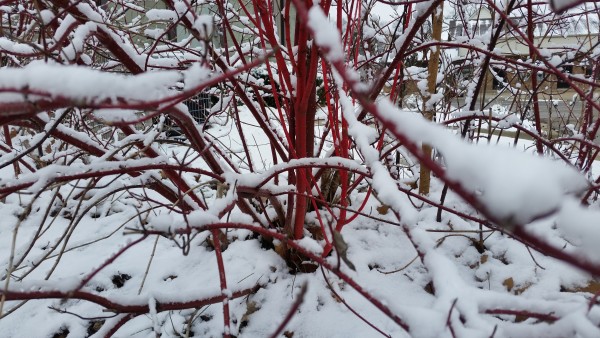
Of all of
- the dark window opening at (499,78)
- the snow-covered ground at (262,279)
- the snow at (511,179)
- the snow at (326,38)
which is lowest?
the snow-covered ground at (262,279)

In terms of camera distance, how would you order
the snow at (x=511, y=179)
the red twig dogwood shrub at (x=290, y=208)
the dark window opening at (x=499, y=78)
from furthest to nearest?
the dark window opening at (x=499, y=78), the red twig dogwood shrub at (x=290, y=208), the snow at (x=511, y=179)

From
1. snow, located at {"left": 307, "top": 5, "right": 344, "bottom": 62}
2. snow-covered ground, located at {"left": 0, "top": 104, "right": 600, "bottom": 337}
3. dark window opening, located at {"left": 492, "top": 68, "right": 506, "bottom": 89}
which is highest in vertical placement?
dark window opening, located at {"left": 492, "top": 68, "right": 506, "bottom": 89}

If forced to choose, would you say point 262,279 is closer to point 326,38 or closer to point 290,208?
point 290,208

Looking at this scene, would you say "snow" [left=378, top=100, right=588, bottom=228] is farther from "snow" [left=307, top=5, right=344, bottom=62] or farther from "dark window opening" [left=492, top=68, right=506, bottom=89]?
"dark window opening" [left=492, top=68, right=506, bottom=89]

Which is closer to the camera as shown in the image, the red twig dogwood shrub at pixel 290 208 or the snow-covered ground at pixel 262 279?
the red twig dogwood shrub at pixel 290 208

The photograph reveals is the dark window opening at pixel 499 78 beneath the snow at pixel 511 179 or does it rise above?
above

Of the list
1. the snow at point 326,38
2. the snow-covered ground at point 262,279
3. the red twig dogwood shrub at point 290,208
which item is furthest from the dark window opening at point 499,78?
the snow at point 326,38

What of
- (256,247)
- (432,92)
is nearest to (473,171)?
(256,247)

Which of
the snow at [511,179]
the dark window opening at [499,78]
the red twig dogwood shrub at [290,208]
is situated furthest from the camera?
the dark window opening at [499,78]

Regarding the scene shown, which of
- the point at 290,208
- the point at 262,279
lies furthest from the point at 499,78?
the point at 262,279

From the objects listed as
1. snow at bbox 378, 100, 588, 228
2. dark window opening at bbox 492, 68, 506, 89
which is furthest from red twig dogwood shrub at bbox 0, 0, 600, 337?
dark window opening at bbox 492, 68, 506, 89

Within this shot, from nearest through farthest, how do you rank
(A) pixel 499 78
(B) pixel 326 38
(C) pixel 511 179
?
(C) pixel 511 179
(B) pixel 326 38
(A) pixel 499 78

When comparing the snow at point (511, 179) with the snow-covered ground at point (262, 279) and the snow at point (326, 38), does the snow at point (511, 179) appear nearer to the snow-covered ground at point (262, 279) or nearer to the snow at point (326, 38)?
the snow at point (326, 38)

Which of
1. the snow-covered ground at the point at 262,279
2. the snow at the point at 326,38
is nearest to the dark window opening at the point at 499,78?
the snow-covered ground at the point at 262,279
